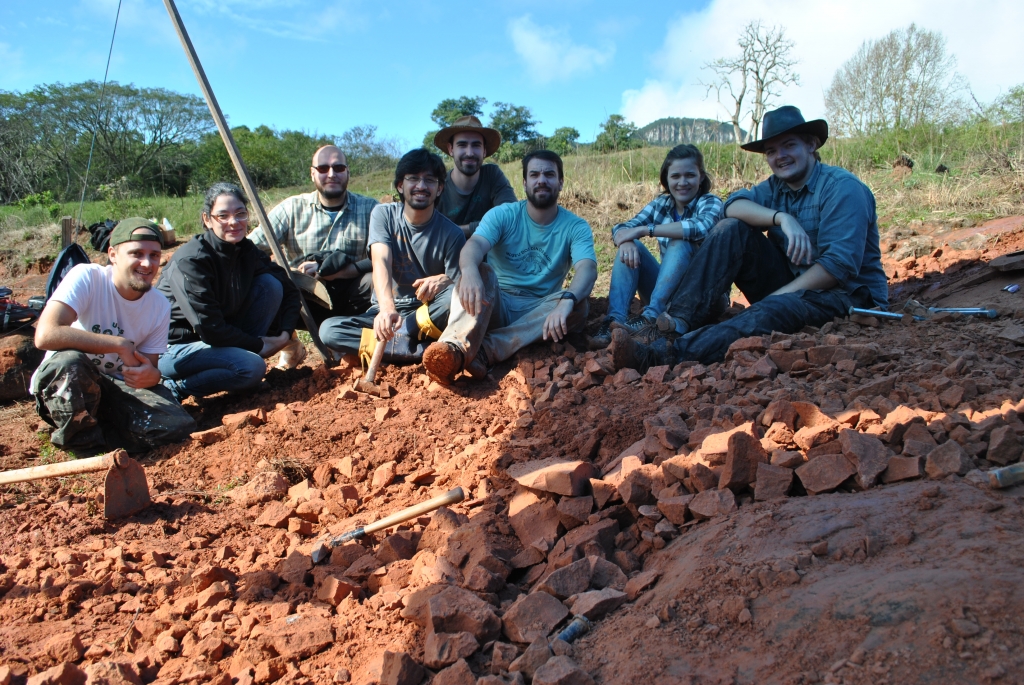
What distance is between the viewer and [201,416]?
4.55m

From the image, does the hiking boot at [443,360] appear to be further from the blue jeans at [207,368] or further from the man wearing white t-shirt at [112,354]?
the man wearing white t-shirt at [112,354]

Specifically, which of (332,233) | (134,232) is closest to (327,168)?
(332,233)

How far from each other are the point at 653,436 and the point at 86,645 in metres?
1.96

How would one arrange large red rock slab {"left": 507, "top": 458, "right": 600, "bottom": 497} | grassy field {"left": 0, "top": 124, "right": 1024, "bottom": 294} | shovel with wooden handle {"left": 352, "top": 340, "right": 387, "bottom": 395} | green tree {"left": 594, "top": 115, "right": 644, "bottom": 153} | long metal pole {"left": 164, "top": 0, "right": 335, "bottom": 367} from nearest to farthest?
large red rock slab {"left": 507, "top": 458, "right": 600, "bottom": 497} → shovel with wooden handle {"left": 352, "top": 340, "right": 387, "bottom": 395} → long metal pole {"left": 164, "top": 0, "right": 335, "bottom": 367} → grassy field {"left": 0, "top": 124, "right": 1024, "bottom": 294} → green tree {"left": 594, "top": 115, "right": 644, "bottom": 153}

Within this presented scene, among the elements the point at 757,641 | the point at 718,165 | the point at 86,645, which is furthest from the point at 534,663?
the point at 718,165

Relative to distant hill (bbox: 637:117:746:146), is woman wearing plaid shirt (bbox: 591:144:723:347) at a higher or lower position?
lower

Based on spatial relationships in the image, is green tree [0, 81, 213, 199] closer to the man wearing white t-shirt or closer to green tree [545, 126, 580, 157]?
green tree [545, 126, 580, 157]

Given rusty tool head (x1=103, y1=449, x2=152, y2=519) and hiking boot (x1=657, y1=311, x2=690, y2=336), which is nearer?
rusty tool head (x1=103, y1=449, x2=152, y2=519)

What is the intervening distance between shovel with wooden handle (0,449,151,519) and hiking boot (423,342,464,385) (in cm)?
145

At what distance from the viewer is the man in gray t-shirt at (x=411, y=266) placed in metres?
4.39

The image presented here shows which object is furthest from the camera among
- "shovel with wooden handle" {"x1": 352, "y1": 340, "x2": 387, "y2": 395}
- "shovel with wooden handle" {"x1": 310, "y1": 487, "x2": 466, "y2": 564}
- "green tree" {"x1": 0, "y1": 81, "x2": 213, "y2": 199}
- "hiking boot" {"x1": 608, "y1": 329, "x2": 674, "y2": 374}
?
"green tree" {"x1": 0, "y1": 81, "x2": 213, "y2": 199}

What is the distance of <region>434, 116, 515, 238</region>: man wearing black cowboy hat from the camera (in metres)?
5.10

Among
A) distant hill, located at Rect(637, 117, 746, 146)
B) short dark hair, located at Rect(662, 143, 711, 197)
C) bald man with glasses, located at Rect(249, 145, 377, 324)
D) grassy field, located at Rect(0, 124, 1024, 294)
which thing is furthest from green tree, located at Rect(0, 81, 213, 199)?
short dark hair, located at Rect(662, 143, 711, 197)

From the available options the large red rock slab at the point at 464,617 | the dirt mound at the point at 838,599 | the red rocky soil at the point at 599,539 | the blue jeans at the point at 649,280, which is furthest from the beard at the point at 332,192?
the dirt mound at the point at 838,599
